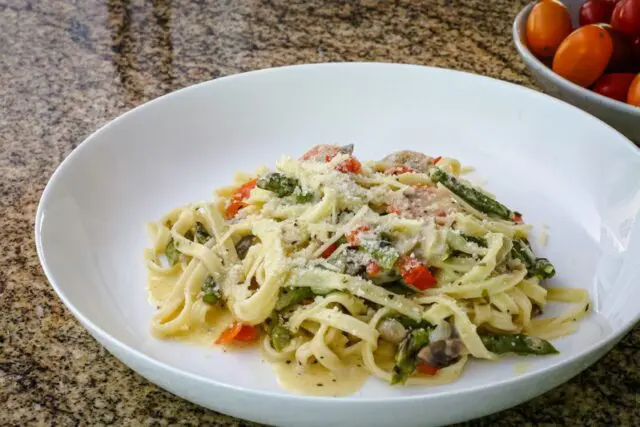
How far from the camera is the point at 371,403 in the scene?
1.37 metres

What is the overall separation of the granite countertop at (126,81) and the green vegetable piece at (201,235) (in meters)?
0.37

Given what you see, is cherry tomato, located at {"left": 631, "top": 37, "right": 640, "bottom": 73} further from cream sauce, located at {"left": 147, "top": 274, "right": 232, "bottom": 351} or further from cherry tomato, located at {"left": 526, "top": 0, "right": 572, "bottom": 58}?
cream sauce, located at {"left": 147, "top": 274, "right": 232, "bottom": 351}

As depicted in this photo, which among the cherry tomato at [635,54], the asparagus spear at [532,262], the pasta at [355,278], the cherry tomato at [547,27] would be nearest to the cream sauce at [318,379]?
the pasta at [355,278]

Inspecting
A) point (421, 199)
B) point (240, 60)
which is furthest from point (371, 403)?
point (240, 60)

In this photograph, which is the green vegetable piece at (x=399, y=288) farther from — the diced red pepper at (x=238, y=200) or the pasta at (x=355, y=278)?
the diced red pepper at (x=238, y=200)

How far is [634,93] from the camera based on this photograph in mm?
2508

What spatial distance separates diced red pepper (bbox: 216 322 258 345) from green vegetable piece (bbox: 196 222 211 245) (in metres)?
0.37

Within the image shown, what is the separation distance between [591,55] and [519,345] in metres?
1.25

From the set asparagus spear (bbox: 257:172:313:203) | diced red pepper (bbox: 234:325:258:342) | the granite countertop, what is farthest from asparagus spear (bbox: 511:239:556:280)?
diced red pepper (bbox: 234:325:258:342)

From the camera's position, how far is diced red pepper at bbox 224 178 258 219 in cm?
222

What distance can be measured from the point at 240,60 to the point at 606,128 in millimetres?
1569

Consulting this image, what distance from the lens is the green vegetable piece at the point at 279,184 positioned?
7.02 ft

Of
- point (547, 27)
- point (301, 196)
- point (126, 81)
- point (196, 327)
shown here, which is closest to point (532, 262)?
point (301, 196)

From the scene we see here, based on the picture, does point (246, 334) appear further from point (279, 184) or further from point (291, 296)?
point (279, 184)
